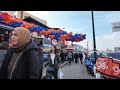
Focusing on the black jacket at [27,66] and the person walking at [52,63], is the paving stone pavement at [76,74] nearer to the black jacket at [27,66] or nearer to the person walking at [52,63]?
the person walking at [52,63]

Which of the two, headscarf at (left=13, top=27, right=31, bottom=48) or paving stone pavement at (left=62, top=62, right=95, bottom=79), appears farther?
paving stone pavement at (left=62, top=62, right=95, bottom=79)

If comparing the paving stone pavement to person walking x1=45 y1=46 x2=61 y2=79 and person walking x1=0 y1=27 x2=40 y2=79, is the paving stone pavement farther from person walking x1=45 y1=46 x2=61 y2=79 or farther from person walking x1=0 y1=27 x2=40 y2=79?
person walking x1=0 y1=27 x2=40 y2=79

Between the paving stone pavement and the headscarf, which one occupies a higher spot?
the headscarf

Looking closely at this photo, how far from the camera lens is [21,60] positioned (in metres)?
1.88

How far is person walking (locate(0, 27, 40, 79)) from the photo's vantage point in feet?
6.10

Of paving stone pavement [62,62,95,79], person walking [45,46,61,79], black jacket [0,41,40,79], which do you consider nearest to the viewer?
black jacket [0,41,40,79]

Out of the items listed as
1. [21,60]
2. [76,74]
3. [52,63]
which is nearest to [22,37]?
[21,60]

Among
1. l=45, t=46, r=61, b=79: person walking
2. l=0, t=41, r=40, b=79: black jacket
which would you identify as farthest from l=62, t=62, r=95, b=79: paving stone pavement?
l=0, t=41, r=40, b=79: black jacket

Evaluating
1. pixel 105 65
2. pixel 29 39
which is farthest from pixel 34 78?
pixel 105 65

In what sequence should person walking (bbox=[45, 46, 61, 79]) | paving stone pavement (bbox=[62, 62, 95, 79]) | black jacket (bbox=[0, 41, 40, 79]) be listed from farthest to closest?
person walking (bbox=[45, 46, 61, 79]), paving stone pavement (bbox=[62, 62, 95, 79]), black jacket (bbox=[0, 41, 40, 79])

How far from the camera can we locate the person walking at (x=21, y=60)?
186 centimetres

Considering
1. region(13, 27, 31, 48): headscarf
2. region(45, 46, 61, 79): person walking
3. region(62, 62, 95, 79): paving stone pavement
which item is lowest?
region(62, 62, 95, 79): paving stone pavement
